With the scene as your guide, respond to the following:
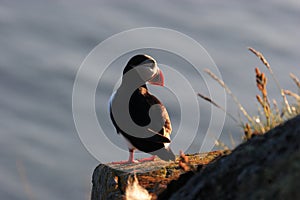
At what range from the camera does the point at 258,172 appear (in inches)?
174

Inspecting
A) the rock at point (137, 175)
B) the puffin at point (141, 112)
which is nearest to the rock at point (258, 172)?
the rock at point (137, 175)

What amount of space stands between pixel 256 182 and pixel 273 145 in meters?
0.45

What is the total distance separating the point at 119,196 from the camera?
731 centimetres

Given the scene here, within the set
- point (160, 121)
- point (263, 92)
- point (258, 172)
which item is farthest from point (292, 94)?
point (160, 121)

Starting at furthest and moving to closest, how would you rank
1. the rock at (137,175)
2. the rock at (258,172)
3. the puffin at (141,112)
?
the puffin at (141,112) < the rock at (137,175) < the rock at (258,172)

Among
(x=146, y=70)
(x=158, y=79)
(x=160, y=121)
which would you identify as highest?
(x=146, y=70)

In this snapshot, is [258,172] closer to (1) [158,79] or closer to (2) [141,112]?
(2) [141,112]

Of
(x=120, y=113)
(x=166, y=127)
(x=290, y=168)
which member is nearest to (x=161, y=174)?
(x=166, y=127)

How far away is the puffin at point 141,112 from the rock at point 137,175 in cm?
55

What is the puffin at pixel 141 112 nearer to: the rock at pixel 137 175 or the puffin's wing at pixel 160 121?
the puffin's wing at pixel 160 121

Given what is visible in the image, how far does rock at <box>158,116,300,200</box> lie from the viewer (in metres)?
4.12

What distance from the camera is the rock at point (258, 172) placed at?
162 inches

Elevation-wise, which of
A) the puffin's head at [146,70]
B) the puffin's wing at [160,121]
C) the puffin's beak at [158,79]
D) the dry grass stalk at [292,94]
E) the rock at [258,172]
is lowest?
the rock at [258,172]

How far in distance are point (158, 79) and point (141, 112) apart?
1218 mm
